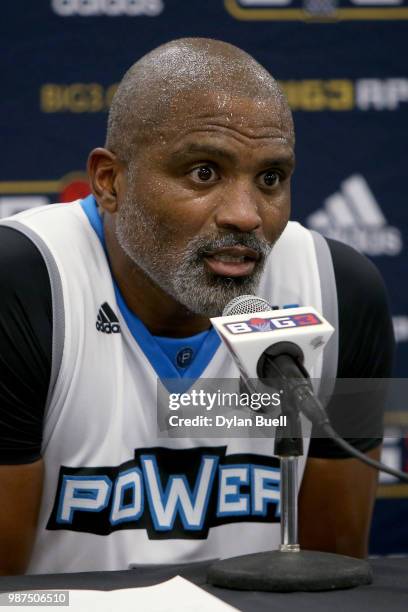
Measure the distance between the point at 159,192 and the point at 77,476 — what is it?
17.6 inches

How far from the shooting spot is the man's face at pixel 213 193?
5.32 feet

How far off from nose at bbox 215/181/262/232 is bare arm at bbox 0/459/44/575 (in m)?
0.45

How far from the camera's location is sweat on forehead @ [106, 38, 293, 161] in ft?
5.49

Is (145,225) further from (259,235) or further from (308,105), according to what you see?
(308,105)

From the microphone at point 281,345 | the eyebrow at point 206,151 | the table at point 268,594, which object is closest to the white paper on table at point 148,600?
the table at point 268,594

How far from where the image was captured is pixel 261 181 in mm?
1667

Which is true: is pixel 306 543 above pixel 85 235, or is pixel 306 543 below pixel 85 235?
below

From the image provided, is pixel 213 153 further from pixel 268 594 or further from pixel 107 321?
pixel 268 594

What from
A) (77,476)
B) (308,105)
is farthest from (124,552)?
(308,105)

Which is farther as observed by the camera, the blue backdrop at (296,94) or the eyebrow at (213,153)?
the blue backdrop at (296,94)

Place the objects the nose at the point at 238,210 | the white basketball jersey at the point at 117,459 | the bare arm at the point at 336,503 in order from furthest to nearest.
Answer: the bare arm at the point at 336,503, the white basketball jersey at the point at 117,459, the nose at the point at 238,210

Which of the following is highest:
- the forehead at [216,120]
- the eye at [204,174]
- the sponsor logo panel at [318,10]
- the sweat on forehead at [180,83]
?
the sponsor logo panel at [318,10]

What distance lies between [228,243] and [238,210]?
0.05 metres

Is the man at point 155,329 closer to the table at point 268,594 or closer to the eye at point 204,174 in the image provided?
the eye at point 204,174
